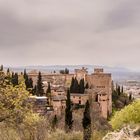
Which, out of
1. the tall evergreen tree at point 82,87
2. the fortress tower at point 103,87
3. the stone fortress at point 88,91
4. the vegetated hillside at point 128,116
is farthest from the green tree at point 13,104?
the tall evergreen tree at point 82,87

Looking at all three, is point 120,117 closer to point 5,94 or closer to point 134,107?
point 134,107

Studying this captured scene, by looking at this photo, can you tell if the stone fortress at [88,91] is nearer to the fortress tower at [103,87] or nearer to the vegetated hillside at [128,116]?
the fortress tower at [103,87]

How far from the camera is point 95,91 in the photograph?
279ft

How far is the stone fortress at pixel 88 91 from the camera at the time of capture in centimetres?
7600

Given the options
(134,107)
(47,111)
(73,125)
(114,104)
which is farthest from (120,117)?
(114,104)

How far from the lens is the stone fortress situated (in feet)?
249

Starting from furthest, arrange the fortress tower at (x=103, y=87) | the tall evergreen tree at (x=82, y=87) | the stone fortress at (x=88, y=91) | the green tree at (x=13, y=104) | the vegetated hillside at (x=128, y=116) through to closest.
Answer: the tall evergreen tree at (x=82, y=87), the fortress tower at (x=103, y=87), the stone fortress at (x=88, y=91), the vegetated hillside at (x=128, y=116), the green tree at (x=13, y=104)

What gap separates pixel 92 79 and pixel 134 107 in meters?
56.6

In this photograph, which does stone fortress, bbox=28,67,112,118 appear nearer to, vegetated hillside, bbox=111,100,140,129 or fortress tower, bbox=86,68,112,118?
fortress tower, bbox=86,68,112,118

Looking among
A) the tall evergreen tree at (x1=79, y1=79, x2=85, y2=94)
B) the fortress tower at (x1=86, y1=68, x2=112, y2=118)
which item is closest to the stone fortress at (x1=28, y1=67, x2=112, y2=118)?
the fortress tower at (x1=86, y1=68, x2=112, y2=118)

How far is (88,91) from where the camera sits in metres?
83.1

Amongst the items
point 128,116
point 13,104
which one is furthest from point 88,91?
point 13,104

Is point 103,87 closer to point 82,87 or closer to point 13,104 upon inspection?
point 82,87

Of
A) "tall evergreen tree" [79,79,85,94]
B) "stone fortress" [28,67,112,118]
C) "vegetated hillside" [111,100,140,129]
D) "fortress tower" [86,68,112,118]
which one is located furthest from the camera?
"tall evergreen tree" [79,79,85,94]
